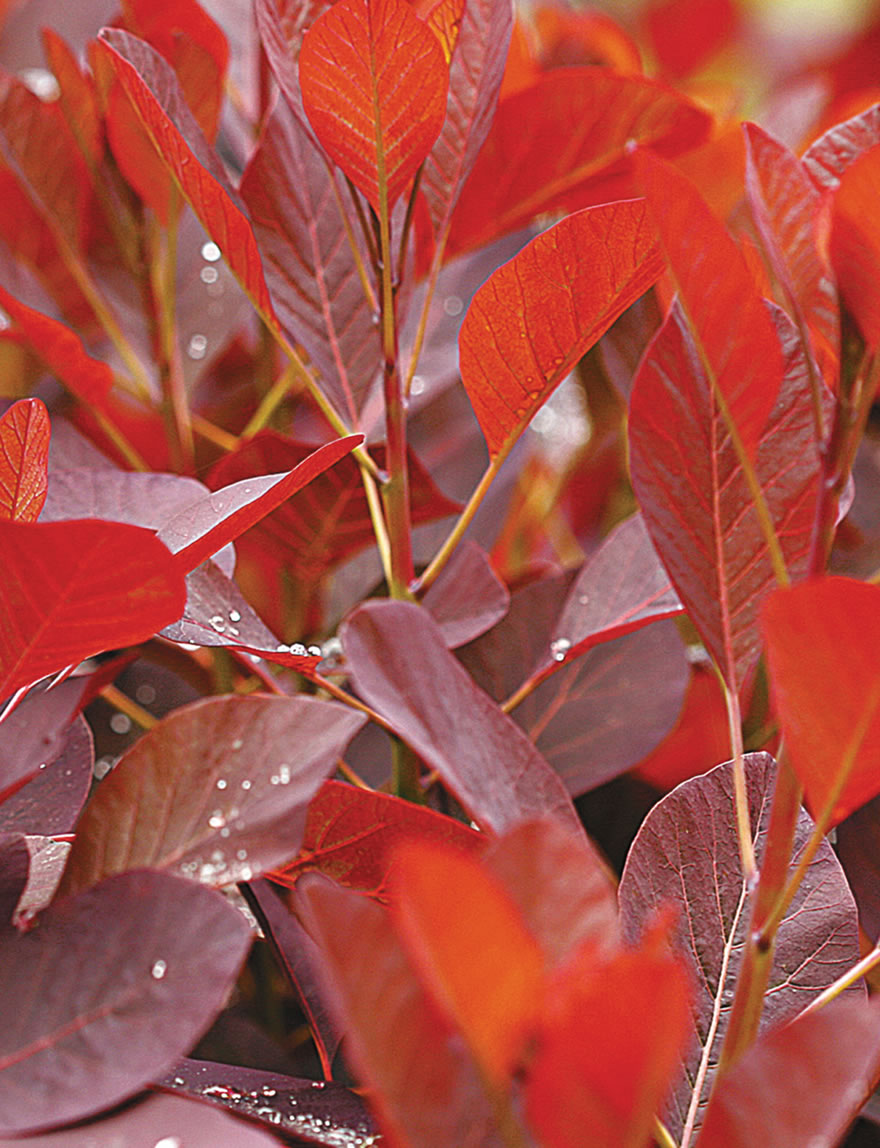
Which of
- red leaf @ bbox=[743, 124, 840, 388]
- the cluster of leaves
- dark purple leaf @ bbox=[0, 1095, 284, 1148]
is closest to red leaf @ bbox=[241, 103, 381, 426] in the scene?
the cluster of leaves

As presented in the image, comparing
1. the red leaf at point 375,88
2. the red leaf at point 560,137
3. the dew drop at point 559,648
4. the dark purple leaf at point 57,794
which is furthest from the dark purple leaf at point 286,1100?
the red leaf at point 560,137

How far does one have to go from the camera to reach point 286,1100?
360 mm

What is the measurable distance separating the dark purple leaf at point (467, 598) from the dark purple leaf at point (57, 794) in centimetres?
16

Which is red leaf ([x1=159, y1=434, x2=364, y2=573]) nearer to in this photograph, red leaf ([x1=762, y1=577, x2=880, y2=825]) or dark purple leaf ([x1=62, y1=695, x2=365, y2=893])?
dark purple leaf ([x1=62, y1=695, x2=365, y2=893])

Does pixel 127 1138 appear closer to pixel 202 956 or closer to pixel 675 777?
pixel 202 956

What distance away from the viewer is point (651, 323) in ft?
1.94

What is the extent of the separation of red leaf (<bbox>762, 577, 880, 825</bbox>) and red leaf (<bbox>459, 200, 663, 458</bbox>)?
0.55 ft

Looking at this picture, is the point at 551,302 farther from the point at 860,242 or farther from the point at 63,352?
the point at 63,352

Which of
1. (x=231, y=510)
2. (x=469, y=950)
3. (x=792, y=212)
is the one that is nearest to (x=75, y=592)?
(x=231, y=510)

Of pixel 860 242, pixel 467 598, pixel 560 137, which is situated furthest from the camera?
pixel 560 137

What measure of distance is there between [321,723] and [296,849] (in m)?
0.04

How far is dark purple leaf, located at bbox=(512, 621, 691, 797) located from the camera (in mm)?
539

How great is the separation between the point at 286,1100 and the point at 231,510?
20 cm

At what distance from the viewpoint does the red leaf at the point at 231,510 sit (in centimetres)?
35
